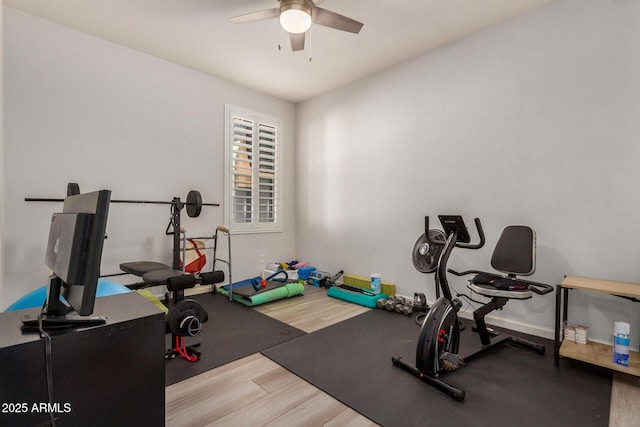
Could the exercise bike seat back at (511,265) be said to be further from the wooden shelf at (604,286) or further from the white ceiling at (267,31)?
the white ceiling at (267,31)

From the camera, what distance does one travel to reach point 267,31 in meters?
3.21

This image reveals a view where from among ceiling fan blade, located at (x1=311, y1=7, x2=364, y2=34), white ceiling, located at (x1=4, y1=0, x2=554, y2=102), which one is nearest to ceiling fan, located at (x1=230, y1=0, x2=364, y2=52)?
ceiling fan blade, located at (x1=311, y1=7, x2=364, y2=34)

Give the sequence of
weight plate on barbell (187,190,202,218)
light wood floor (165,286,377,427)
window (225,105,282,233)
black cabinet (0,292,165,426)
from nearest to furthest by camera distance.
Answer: black cabinet (0,292,165,426)
light wood floor (165,286,377,427)
weight plate on barbell (187,190,202,218)
window (225,105,282,233)

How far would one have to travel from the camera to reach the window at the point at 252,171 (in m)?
4.54

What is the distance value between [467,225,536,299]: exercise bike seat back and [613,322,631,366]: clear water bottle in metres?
0.52

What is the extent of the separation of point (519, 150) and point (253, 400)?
10.2 feet

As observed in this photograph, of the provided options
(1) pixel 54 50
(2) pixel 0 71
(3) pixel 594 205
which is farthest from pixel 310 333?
(1) pixel 54 50

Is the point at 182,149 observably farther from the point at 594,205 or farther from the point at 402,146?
the point at 594,205

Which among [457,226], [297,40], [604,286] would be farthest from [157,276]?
[604,286]

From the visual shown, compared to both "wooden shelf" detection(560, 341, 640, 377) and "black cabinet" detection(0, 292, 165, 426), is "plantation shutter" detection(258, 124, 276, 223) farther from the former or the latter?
"wooden shelf" detection(560, 341, 640, 377)

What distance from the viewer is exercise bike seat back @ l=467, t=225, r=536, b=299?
7.93 ft

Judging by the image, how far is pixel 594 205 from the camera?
2.58 m

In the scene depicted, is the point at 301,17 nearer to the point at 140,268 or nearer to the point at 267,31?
the point at 267,31

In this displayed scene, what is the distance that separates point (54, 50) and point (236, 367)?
359 cm
